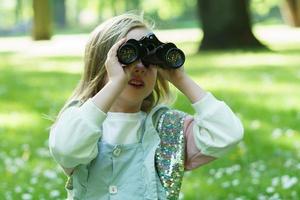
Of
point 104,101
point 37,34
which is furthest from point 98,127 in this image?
point 37,34

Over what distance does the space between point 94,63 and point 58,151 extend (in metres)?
0.47

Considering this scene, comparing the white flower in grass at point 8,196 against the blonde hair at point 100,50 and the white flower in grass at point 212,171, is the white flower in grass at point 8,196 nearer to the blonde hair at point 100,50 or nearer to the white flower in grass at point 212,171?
the white flower in grass at point 212,171

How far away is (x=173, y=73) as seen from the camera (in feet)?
10.3

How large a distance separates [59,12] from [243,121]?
Answer: 58719mm

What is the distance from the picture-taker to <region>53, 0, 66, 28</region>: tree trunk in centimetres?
6482

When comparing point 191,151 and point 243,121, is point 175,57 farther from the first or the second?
point 243,121

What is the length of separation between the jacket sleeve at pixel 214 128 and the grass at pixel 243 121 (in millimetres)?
1123

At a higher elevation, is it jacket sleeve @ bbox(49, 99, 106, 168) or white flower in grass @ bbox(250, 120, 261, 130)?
jacket sleeve @ bbox(49, 99, 106, 168)

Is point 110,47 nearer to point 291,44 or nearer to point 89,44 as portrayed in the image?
point 89,44

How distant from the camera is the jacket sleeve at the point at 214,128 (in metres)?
3.08

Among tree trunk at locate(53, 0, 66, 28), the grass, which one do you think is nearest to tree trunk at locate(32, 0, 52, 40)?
the grass

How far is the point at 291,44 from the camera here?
797 inches

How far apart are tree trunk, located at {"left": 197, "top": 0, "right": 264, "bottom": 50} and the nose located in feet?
48.7

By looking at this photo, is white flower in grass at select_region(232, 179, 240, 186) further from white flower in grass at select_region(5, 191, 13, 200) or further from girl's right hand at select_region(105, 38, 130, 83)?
girl's right hand at select_region(105, 38, 130, 83)
